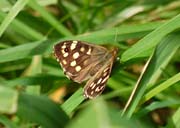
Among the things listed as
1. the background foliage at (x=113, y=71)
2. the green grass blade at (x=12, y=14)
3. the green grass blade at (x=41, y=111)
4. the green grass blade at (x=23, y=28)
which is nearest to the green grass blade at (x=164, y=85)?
the background foliage at (x=113, y=71)

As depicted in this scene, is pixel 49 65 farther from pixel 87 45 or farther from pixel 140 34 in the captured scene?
pixel 140 34

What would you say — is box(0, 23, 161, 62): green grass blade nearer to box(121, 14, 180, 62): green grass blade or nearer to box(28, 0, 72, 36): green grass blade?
box(121, 14, 180, 62): green grass blade

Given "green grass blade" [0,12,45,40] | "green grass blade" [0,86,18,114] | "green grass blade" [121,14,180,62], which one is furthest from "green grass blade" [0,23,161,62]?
"green grass blade" [0,86,18,114]

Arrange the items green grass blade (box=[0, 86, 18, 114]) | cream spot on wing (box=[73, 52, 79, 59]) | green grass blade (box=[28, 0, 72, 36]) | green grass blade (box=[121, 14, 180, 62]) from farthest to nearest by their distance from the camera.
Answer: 1. green grass blade (box=[28, 0, 72, 36])
2. cream spot on wing (box=[73, 52, 79, 59])
3. green grass blade (box=[121, 14, 180, 62])
4. green grass blade (box=[0, 86, 18, 114])

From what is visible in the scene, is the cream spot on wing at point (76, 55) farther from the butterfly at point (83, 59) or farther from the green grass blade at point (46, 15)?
the green grass blade at point (46, 15)

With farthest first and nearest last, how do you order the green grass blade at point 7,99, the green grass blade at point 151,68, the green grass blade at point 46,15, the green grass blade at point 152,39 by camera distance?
the green grass blade at point 46,15, the green grass blade at point 152,39, the green grass blade at point 151,68, the green grass blade at point 7,99

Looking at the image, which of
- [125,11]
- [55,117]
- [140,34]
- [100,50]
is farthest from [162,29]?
[125,11]

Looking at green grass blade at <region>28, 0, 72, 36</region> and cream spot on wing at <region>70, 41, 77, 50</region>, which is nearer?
cream spot on wing at <region>70, 41, 77, 50</region>

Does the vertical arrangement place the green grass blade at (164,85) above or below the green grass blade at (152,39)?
below
